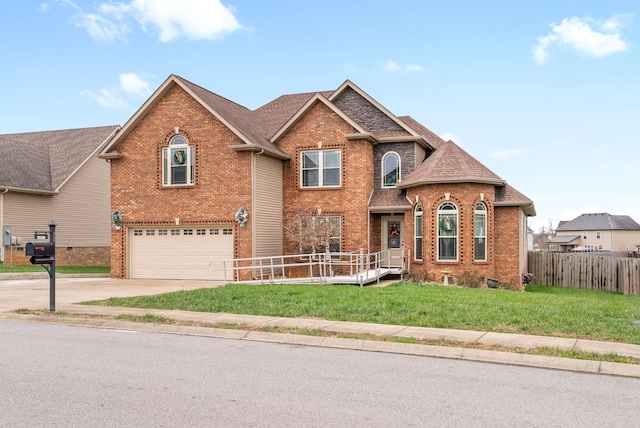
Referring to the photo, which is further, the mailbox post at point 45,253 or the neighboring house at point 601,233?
the neighboring house at point 601,233

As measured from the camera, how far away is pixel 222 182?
23.6 meters

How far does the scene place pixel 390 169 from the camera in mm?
25547

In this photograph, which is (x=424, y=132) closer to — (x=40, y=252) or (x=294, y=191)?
(x=294, y=191)

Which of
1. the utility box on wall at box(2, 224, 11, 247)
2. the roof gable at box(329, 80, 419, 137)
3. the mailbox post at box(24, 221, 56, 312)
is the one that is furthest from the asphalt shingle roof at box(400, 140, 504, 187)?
the utility box on wall at box(2, 224, 11, 247)

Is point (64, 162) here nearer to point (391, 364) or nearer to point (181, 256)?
point (181, 256)

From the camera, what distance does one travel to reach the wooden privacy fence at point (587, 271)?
2689 cm

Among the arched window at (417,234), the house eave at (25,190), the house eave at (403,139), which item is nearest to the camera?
the arched window at (417,234)

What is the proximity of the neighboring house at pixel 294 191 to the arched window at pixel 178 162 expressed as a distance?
1.7 inches

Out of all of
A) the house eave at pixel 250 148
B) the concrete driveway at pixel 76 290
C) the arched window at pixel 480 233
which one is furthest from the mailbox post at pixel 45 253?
the arched window at pixel 480 233

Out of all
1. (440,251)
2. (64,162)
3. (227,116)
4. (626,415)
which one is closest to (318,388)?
(626,415)

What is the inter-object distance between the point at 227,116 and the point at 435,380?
18.1 m

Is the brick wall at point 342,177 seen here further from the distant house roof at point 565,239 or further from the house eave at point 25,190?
the distant house roof at point 565,239

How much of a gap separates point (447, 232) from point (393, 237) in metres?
3.29

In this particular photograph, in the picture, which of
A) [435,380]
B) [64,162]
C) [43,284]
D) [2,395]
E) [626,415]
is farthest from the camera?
[64,162]
